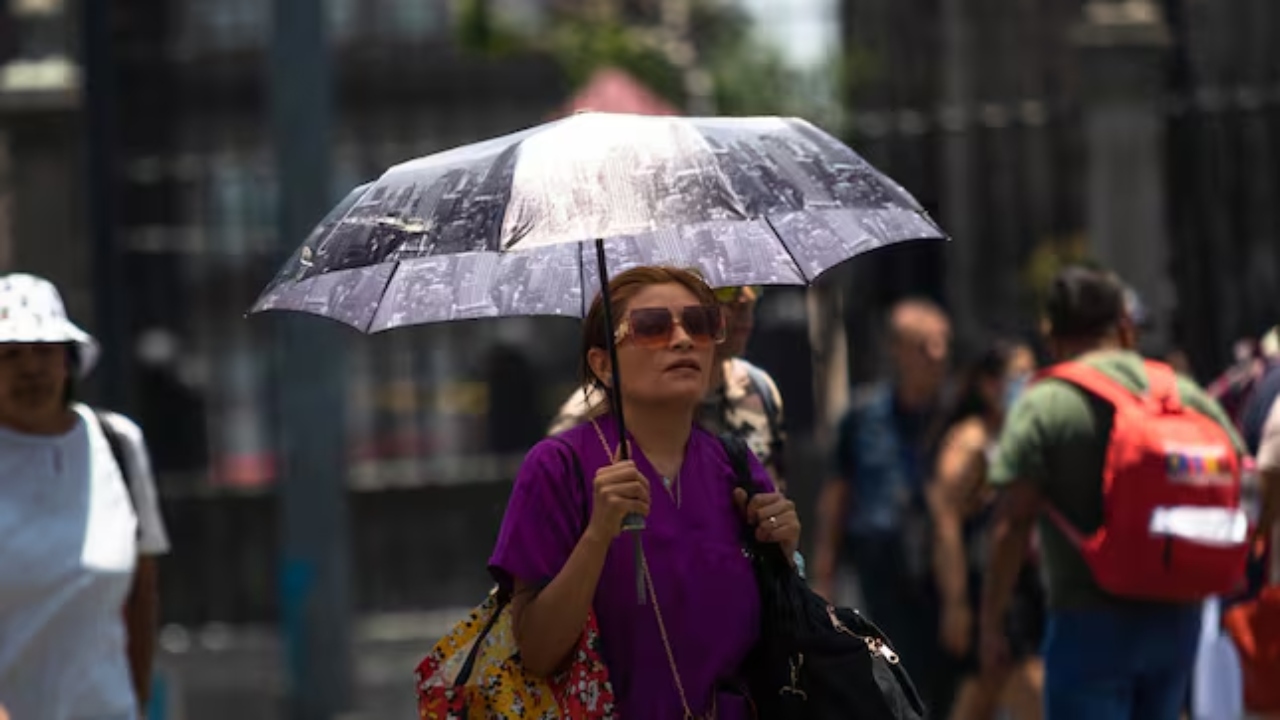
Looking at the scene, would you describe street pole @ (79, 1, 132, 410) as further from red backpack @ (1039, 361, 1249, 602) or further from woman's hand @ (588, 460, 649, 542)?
woman's hand @ (588, 460, 649, 542)

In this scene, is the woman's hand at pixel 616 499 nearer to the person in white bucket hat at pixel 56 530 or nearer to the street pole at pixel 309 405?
the person in white bucket hat at pixel 56 530

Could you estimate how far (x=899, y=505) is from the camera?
9.46 metres

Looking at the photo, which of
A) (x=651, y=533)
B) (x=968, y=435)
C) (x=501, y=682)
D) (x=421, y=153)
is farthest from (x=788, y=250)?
(x=421, y=153)

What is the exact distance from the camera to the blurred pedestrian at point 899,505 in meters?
9.46

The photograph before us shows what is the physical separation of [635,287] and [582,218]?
0.28m

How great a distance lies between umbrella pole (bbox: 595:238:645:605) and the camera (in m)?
4.49

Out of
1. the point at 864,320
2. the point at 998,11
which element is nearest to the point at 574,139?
the point at 864,320

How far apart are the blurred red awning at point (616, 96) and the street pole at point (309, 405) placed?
8.16m

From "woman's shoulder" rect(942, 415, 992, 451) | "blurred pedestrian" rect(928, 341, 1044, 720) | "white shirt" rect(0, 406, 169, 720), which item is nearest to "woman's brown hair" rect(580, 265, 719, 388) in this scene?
"white shirt" rect(0, 406, 169, 720)

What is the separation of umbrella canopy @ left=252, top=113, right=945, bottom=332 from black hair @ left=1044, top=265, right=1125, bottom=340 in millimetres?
1941

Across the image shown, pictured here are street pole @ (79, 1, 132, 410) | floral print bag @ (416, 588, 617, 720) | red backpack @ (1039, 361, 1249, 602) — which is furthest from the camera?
street pole @ (79, 1, 132, 410)

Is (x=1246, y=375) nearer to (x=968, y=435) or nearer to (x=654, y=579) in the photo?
(x=968, y=435)

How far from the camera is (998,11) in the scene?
15.2 meters

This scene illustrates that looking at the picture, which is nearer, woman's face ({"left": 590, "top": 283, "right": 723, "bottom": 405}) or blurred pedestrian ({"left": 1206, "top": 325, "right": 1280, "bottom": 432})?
woman's face ({"left": 590, "top": 283, "right": 723, "bottom": 405})
